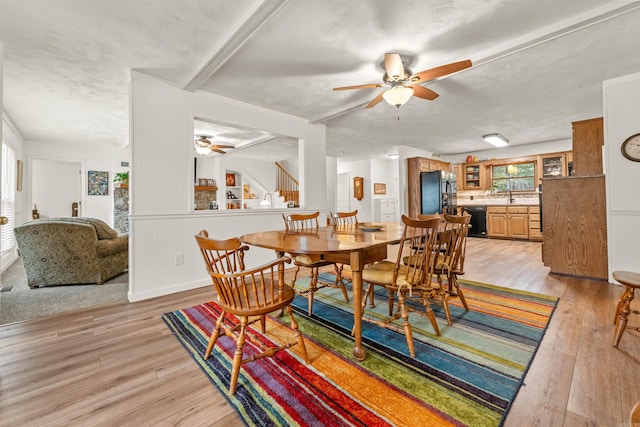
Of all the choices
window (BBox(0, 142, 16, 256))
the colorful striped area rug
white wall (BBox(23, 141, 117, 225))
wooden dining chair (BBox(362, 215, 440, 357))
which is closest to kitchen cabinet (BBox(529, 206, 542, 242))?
the colorful striped area rug

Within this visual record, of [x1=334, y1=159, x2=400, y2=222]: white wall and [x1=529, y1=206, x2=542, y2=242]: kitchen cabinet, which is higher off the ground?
[x1=334, y1=159, x2=400, y2=222]: white wall

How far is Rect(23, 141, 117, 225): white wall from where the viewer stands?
5543 mm

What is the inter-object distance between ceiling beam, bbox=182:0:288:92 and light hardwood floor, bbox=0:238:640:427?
Result: 2370 mm

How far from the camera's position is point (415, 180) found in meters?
6.59

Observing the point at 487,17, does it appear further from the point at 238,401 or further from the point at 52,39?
the point at 52,39

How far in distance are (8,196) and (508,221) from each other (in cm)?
996

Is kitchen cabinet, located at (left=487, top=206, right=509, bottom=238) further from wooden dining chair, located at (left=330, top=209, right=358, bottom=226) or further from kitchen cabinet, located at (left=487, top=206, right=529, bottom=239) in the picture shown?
wooden dining chair, located at (left=330, top=209, right=358, bottom=226)

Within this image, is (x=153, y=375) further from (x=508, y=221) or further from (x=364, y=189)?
(x=364, y=189)

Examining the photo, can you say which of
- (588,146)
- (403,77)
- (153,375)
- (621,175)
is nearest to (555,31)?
(403,77)

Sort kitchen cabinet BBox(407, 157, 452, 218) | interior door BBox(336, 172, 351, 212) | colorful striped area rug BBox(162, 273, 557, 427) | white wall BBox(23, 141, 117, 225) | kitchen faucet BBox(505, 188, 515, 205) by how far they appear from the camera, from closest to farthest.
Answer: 1. colorful striped area rug BBox(162, 273, 557, 427)
2. white wall BBox(23, 141, 117, 225)
3. kitchen cabinet BBox(407, 157, 452, 218)
4. kitchen faucet BBox(505, 188, 515, 205)
5. interior door BBox(336, 172, 351, 212)

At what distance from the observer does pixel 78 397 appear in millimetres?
1443

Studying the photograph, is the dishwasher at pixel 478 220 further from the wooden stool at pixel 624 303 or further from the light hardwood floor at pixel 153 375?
the wooden stool at pixel 624 303

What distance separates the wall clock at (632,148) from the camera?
3.01 meters

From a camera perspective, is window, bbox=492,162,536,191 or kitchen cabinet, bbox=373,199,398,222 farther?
kitchen cabinet, bbox=373,199,398,222
